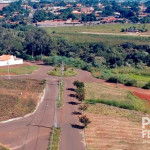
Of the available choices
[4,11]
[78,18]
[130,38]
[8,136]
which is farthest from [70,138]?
[4,11]

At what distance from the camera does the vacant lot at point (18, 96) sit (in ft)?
90.8

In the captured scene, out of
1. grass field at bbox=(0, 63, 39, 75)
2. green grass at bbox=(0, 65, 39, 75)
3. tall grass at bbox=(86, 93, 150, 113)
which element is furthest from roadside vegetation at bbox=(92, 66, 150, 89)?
grass field at bbox=(0, 63, 39, 75)

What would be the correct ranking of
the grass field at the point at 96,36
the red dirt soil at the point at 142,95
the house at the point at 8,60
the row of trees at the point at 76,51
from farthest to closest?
the grass field at the point at 96,36 → the row of trees at the point at 76,51 → the house at the point at 8,60 → the red dirt soil at the point at 142,95

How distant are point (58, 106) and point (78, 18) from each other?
77960mm

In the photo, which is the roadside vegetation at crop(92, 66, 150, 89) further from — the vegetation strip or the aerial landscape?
the vegetation strip

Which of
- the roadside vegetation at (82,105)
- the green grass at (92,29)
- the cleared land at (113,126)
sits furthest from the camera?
the green grass at (92,29)

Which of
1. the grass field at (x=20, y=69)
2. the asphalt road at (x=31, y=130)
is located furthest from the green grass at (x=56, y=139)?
the grass field at (x=20, y=69)

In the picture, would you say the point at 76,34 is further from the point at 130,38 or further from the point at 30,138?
the point at 30,138

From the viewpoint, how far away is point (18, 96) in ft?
104

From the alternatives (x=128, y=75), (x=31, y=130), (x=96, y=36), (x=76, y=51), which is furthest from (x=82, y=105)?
(x=96, y=36)

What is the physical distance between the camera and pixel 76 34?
7819 centimetres

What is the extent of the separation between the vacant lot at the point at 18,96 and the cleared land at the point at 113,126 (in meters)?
5.39

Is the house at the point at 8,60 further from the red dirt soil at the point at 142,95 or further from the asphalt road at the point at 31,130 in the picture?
the red dirt soil at the point at 142,95

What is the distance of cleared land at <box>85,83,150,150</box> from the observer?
2275cm
